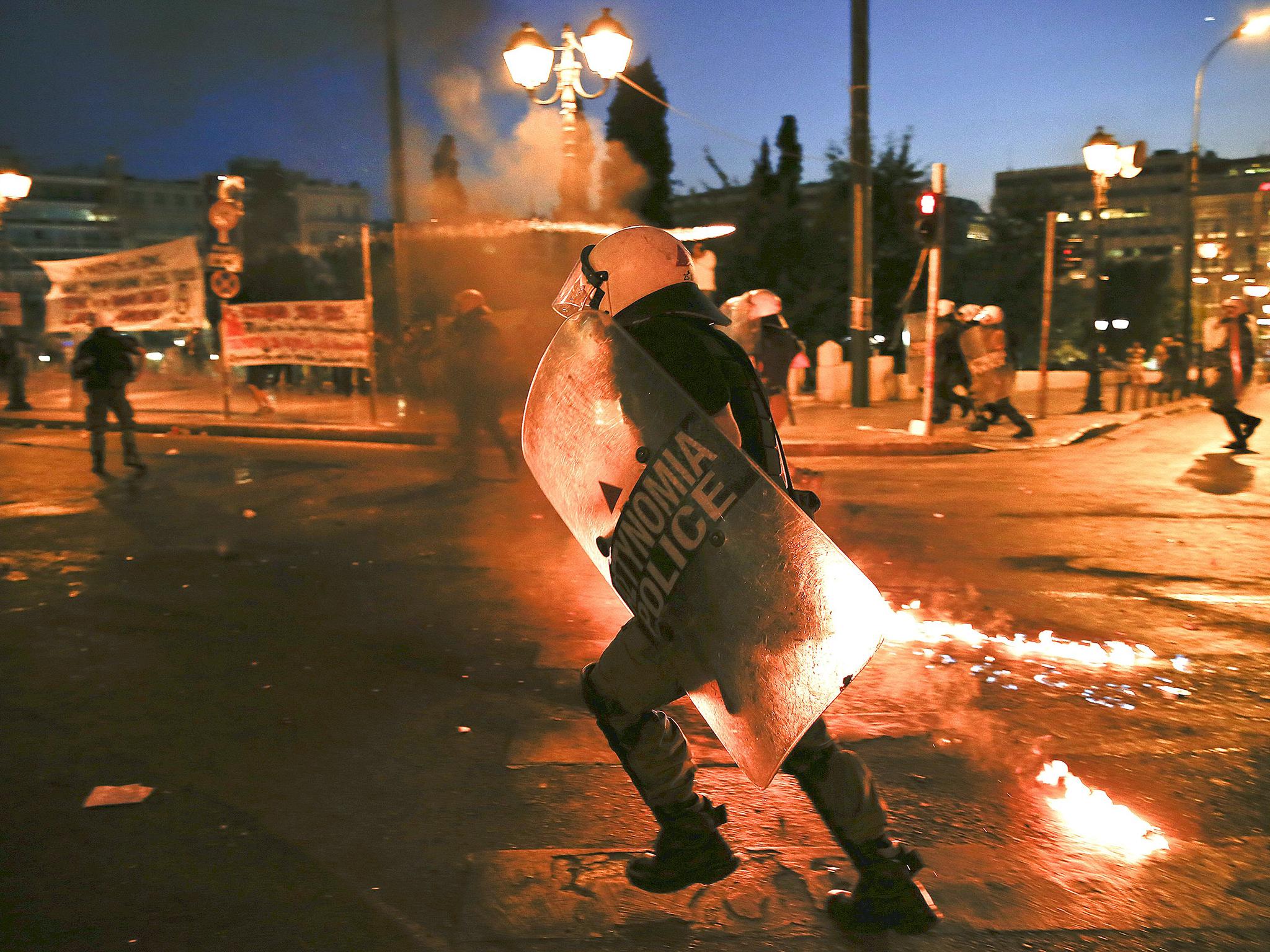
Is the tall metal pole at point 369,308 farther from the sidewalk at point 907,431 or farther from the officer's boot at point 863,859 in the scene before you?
the officer's boot at point 863,859

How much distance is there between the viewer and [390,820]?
3.15 meters

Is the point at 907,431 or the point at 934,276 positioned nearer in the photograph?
the point at 934,276

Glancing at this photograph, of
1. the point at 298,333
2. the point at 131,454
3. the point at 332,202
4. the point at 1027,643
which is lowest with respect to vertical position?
the point at 1027,643

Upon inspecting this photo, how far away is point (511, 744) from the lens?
12.3 feet

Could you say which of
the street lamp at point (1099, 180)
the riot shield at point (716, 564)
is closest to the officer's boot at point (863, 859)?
the riot shield at point (716, 564)

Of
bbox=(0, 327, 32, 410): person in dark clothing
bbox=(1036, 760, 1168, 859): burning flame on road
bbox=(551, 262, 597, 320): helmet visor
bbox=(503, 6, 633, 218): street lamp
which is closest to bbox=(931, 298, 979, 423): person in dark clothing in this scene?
bbox=(503, 6, 633, 218): street lamp

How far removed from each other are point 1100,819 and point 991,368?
11.0 meters

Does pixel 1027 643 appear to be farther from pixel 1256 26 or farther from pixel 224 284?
pixel 1256 26

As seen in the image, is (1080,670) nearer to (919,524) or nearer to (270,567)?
(919,524)

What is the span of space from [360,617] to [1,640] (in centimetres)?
172

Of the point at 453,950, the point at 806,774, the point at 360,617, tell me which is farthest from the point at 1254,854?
the point at 360,617

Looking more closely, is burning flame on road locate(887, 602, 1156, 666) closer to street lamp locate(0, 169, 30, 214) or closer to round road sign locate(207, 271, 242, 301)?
round road sign locate(207, 271, 242, 301)

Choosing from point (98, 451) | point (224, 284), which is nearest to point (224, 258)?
point (224, 284)

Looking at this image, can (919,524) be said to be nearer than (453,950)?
No
